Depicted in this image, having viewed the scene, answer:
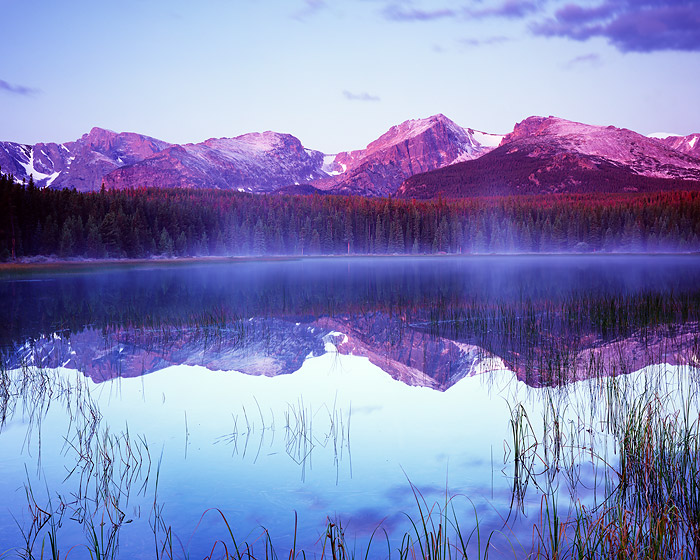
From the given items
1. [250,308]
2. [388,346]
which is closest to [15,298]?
[250,308]

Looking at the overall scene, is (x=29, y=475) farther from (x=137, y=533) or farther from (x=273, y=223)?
(x=273, y=223)

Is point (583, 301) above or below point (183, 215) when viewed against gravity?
below

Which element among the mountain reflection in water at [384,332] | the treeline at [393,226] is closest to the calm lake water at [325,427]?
the mountain reflection in water at [384,332]

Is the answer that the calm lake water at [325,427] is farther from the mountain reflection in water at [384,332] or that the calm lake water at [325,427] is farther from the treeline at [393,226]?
the treeline at [393,226]

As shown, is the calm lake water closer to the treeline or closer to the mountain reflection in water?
the mountain reflection in water

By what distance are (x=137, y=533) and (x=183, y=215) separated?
400ft

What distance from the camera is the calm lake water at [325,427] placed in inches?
258

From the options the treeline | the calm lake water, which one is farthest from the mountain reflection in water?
the treeline

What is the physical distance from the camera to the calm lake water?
655cm

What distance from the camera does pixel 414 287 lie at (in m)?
40.4

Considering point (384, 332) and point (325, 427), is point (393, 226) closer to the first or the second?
point (384, 332)

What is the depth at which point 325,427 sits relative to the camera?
10.3 m

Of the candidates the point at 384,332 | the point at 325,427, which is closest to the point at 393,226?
the point at 384,332

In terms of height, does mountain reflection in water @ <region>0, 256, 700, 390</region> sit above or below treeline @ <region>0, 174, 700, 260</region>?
below
